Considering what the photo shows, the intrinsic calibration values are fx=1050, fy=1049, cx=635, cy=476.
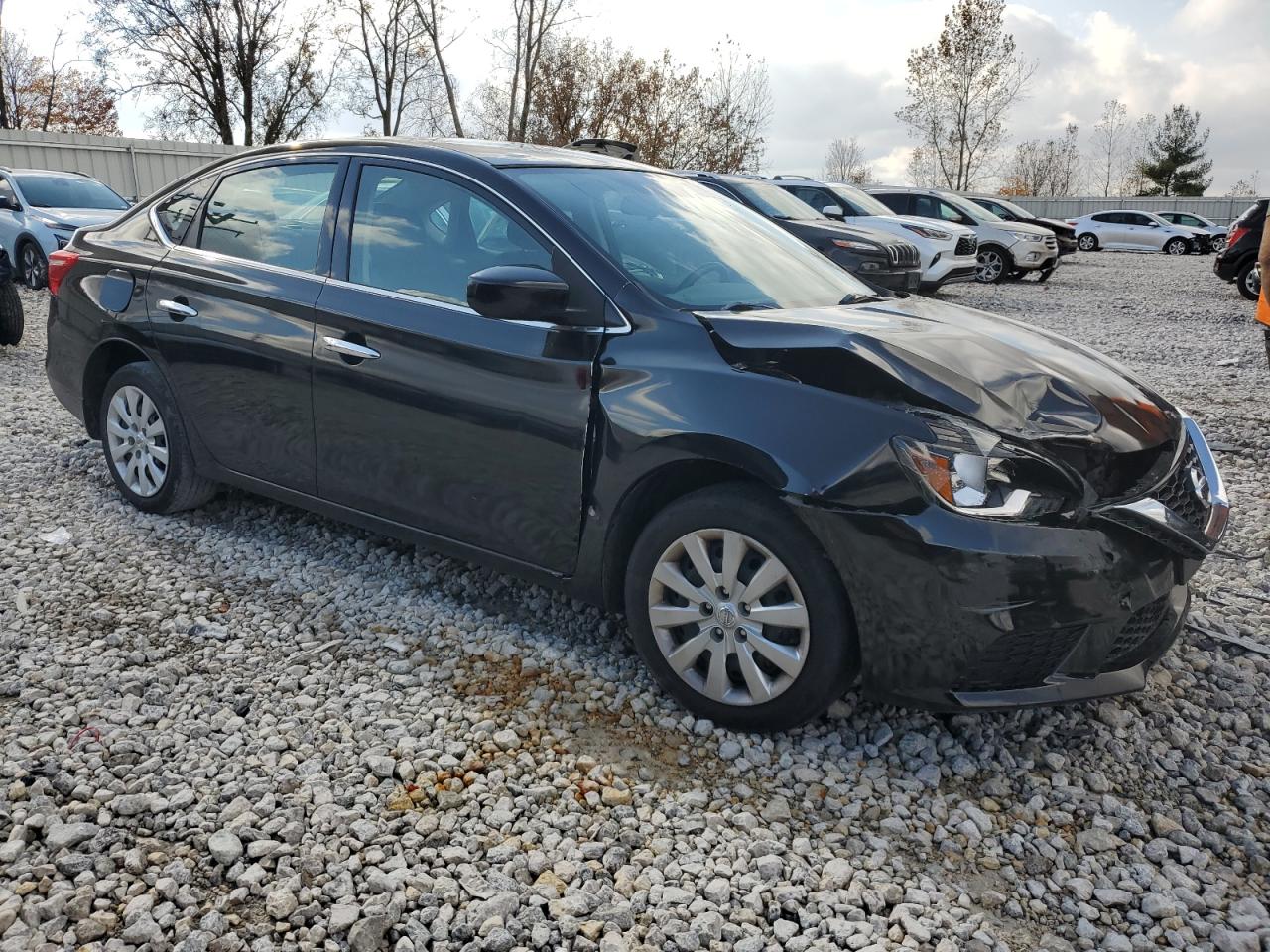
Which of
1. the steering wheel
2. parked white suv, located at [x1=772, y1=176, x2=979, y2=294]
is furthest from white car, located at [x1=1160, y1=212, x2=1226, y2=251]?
the steering wheel

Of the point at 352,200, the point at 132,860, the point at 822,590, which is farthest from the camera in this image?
the point at 352,200

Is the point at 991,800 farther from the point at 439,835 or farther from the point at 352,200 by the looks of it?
the point at 352,200

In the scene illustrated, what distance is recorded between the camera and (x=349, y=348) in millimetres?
3793

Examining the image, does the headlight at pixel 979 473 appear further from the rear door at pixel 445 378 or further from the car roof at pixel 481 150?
the car roof at pixel 481 150

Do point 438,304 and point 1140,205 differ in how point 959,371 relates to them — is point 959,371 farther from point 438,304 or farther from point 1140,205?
point 1140,205

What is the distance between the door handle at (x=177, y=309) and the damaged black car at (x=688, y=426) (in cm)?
2

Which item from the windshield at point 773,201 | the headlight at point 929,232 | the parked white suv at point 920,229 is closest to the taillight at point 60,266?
the windshield at point 773,201

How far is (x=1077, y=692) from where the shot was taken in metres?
2.88

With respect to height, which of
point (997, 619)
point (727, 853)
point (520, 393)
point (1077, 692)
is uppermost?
point (520, 393)

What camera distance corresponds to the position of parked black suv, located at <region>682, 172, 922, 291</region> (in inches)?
477

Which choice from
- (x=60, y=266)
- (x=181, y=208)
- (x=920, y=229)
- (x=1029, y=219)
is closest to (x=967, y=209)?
(x=1029, y=219)

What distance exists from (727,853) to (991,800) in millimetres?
807

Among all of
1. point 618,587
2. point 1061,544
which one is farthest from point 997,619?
point 618,587

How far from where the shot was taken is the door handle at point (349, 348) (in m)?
3.74
